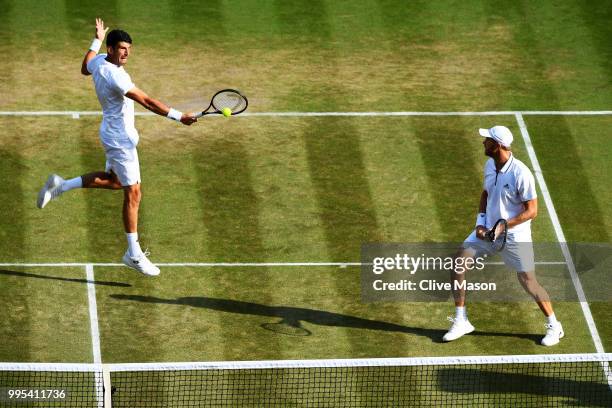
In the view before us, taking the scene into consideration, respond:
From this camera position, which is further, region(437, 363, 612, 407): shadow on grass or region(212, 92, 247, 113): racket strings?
region(212, 92, 247, 113): racket strings

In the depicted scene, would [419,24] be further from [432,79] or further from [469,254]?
[469,254]

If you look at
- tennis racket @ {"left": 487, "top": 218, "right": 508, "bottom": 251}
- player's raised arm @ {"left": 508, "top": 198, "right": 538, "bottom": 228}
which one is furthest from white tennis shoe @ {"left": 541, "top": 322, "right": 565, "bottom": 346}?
player's raised arm @ {"left": 508, "top": 198, "right": 538, "bottom": 228}

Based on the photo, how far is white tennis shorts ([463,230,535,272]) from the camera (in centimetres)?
1502

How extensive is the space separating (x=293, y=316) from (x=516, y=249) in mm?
2625

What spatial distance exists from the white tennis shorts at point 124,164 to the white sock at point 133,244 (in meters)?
0.59

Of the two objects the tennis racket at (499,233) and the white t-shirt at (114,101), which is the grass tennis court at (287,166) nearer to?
the tennis racket at (499,233)

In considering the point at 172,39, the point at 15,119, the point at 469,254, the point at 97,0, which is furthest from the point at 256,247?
the point at 97,0

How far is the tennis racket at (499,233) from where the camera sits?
14.8m

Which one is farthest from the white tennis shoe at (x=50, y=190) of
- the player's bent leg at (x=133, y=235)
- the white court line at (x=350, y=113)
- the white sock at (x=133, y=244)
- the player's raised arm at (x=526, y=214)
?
the player's raised arm at (x=526, y=214)

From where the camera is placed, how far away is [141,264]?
1611 centimetres

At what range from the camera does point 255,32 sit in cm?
2230

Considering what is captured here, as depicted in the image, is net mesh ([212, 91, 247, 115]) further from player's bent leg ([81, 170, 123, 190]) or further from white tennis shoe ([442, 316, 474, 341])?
white tennis shoe ([442, 316, 474, 341])

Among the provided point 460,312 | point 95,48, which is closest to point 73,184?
point 95,48

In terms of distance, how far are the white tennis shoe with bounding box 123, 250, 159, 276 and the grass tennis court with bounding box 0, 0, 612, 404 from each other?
0.18m
